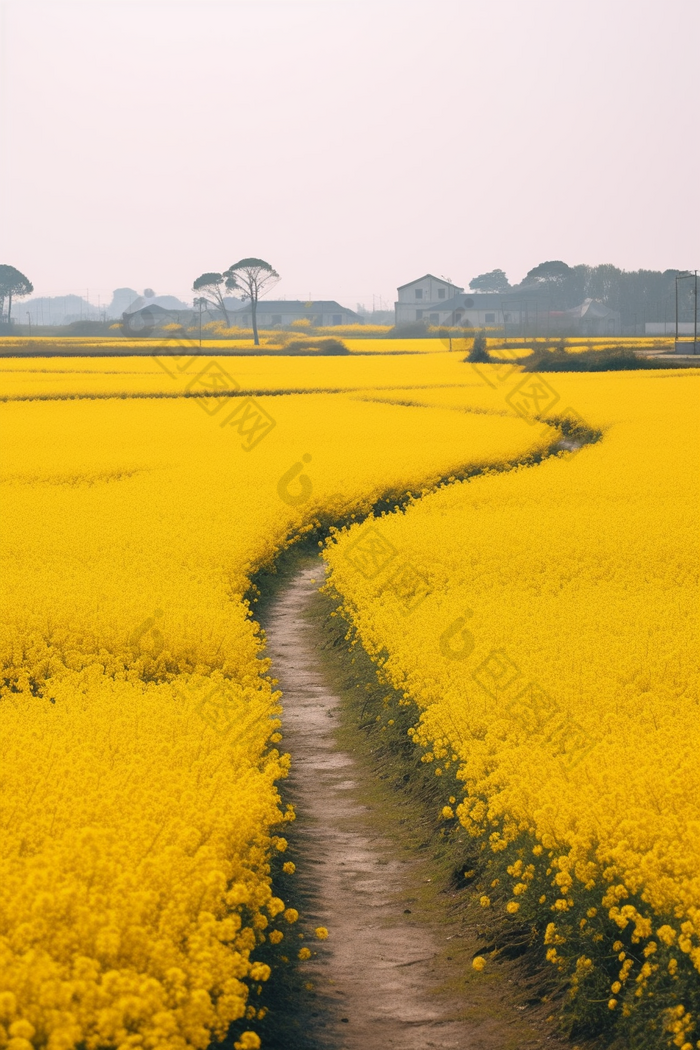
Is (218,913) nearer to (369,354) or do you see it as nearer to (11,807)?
(11,807)

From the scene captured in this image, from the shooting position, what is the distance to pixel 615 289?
134m

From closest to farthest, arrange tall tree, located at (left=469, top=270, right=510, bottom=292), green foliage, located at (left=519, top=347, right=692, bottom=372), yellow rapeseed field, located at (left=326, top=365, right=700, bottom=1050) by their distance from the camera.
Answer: yellow rapeseed field, located at (left=326, top=365, right=700, bottom=1050)
green foliage, located at (left=519, top=347, right=692, bottom=372)
tall tree, located at (left=469, top=270, right=510, bottom=292)

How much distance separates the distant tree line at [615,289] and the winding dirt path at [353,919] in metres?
117

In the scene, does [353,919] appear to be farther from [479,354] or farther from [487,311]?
[487,311]

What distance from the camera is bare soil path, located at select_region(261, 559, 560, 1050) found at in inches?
245

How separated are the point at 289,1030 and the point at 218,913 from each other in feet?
2.53

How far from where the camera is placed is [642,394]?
141 ft

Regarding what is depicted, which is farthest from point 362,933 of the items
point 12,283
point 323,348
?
point 12,283

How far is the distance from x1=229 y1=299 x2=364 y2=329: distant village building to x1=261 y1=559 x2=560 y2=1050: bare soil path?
4735 inches

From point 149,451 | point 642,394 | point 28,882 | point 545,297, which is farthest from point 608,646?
point 545,297

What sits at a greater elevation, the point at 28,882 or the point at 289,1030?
the point at 28,882

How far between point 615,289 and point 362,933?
13448 centimetres

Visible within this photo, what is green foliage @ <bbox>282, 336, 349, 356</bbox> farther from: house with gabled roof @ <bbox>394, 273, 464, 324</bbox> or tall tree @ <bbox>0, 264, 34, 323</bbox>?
tall tree @ <bbox>0, 264, 34, 323</bbox>

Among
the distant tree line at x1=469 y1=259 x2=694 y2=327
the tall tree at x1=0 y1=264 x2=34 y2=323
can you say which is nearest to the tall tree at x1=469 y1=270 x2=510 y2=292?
the distant tree line at x1=469 y1=259 x2=694 y2=327
